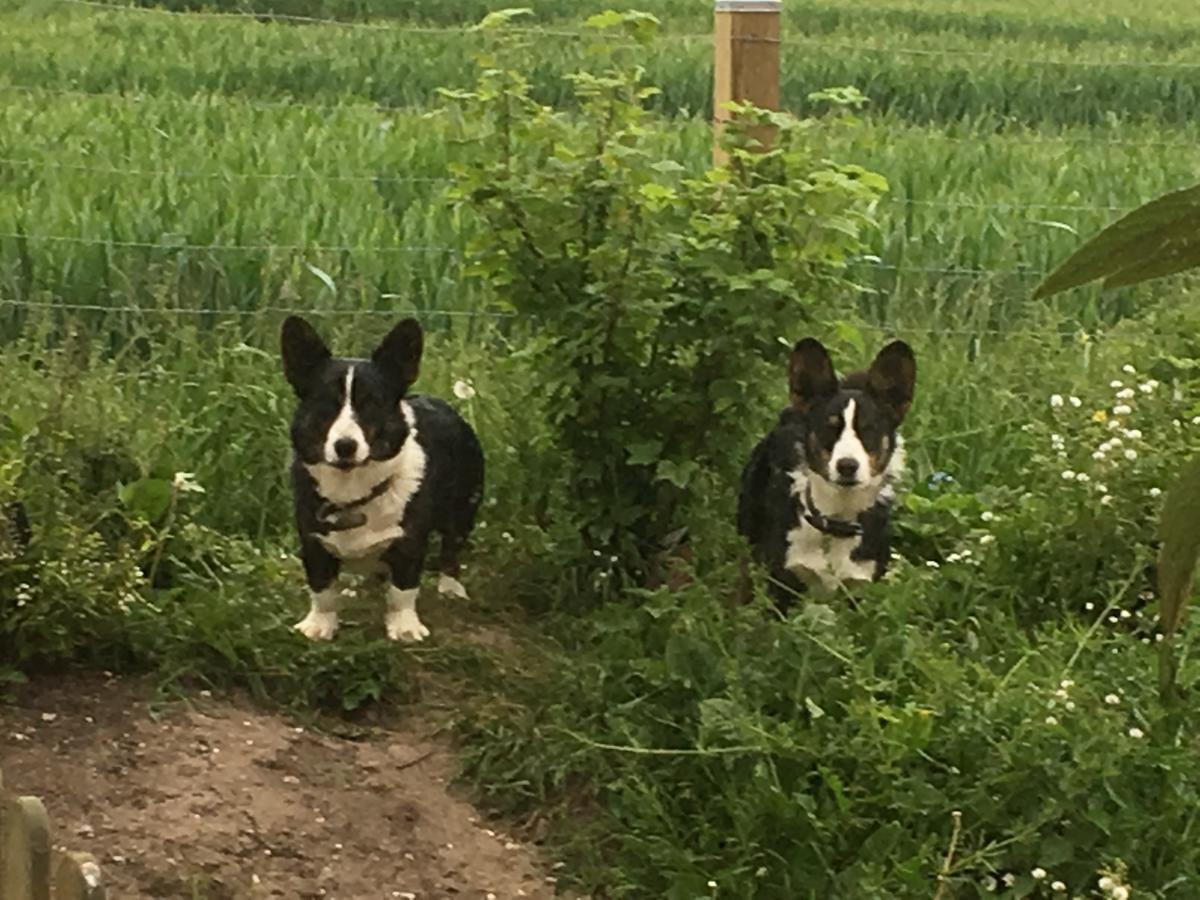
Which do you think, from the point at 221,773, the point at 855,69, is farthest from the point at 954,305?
the point at 855,69

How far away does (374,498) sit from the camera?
361 cm

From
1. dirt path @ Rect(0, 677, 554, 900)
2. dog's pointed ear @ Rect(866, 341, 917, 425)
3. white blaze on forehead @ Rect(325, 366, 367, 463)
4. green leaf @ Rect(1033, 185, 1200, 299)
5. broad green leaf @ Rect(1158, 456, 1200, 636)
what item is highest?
green leaf @ Rect(1033, 185, 1200, 299)

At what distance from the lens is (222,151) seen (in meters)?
7.17

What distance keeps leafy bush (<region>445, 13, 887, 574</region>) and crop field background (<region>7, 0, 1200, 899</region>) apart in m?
0.10

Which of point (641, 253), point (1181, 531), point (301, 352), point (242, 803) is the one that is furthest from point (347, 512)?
point (1181, 531)

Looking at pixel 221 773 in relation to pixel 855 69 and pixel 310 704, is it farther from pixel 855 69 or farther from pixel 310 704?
pixel 855 69

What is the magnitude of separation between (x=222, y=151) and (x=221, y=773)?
4389 mm

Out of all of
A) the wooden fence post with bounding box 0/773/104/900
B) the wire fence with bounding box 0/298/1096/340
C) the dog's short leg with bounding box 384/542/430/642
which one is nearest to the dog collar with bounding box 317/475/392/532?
the dog's short leg with bounding box 384/542/430/642

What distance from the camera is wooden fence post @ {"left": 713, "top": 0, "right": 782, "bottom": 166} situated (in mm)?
4918

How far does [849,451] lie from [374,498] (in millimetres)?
946

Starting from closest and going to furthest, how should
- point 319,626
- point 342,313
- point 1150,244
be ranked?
point 1150,244
point 319,626
point 342,313

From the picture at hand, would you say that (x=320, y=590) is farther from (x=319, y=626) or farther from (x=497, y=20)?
(x=497, y=20)

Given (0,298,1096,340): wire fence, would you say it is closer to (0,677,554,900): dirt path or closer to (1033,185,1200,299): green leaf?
(0,677,554,900): dirt path

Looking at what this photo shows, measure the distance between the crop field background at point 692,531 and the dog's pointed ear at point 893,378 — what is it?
0.26m
